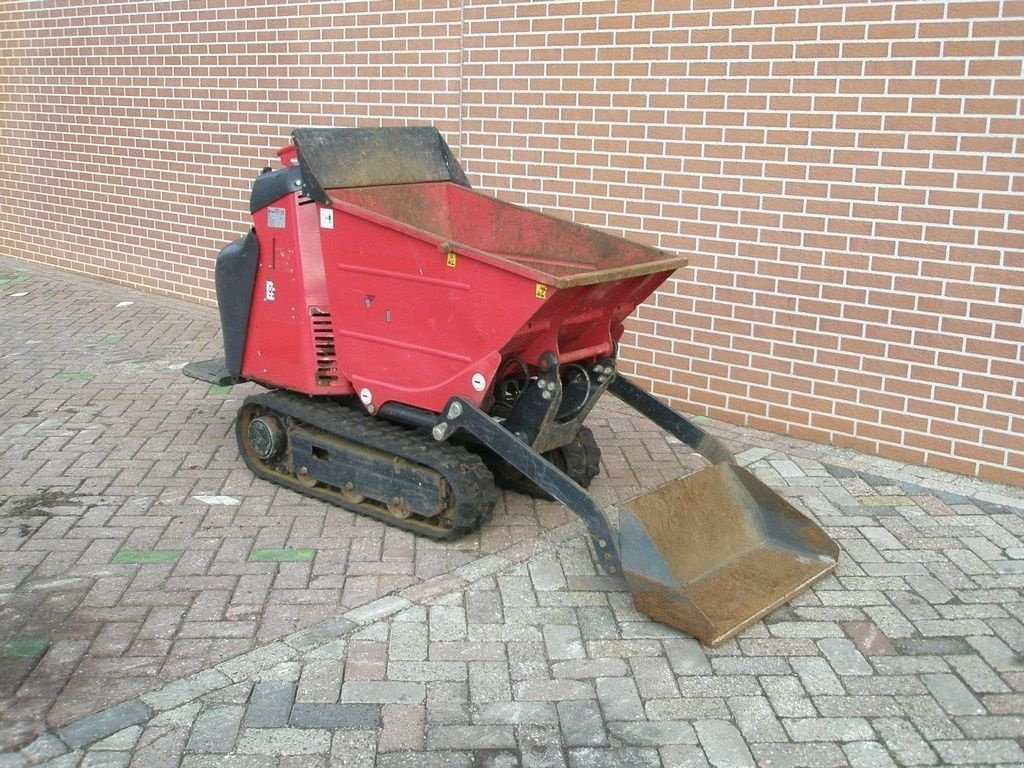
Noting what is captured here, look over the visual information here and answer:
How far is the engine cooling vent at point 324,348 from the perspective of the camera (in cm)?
534

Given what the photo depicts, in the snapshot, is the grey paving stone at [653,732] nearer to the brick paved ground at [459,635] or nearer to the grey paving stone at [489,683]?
the brick paved ground at [459,635]

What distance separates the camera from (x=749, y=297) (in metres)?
6.41

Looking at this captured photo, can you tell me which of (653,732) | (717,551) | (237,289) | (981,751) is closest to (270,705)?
(653,732)

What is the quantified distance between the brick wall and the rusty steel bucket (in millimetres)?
1447

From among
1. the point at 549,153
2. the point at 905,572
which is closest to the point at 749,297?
the point at 549,153

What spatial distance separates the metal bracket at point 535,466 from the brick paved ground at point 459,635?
0.27 m

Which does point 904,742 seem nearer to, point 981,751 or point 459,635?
point 981,751

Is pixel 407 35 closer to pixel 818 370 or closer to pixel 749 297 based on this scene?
pixel 749 297

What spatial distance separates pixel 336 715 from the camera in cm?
370

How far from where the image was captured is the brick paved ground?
141 inches

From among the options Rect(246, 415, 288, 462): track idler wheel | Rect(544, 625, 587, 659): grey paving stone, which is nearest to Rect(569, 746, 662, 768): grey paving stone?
Rect(544, 625, 587, 659): grey paving stone

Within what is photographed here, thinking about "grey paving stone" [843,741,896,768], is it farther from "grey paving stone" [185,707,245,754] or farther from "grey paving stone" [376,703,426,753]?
"grey paving stone" [185,707,245,754]

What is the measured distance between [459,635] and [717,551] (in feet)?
3.83

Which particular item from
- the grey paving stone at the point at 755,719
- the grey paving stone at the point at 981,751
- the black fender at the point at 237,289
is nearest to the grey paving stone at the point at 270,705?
the grey paving stone at the point at 755,719
